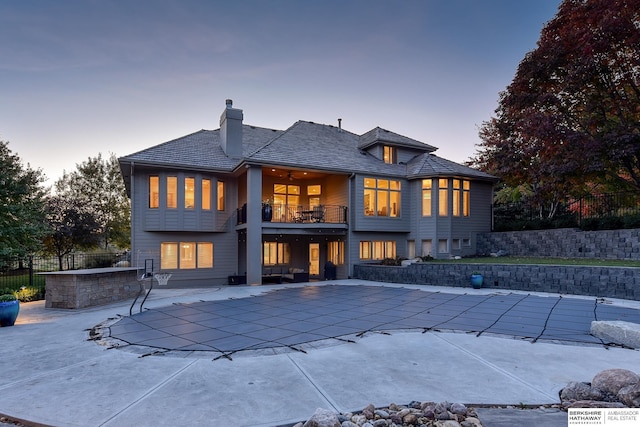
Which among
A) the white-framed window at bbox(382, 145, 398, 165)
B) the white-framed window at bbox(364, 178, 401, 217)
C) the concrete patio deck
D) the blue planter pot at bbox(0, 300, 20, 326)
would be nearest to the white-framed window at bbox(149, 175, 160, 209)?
the concrete patio deck

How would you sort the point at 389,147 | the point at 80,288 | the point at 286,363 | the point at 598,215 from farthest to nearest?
the point at 389,147 → the point at 598,215 → the point at 80,288 → the point at 286,363

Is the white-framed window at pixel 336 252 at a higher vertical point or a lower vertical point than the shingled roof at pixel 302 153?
lower

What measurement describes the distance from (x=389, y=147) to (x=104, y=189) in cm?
3179

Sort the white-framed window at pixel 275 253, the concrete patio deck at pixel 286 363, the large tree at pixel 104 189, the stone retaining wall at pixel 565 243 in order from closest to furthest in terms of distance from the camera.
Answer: the concrete patio deck at pixel 286 363
the stone retaining wall at pixel 565 243
the white-framed window at pixel 275 253
the large tree at pixel 104 189

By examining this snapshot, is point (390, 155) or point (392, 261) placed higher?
point (390, 155)

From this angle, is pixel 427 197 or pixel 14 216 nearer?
pixel 14 216

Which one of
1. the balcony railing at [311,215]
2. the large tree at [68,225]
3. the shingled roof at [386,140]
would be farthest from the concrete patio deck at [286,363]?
the large tree at [68,225]

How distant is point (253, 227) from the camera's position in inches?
613

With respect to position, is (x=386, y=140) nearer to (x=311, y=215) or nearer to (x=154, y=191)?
(x=311, y=215)

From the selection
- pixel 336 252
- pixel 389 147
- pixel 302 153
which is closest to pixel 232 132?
pixel 302 153

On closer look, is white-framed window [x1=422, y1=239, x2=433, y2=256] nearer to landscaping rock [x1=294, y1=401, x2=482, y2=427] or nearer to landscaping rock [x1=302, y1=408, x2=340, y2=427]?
landscaping rock [x1=294, y1=401, x2=482, y2=427]

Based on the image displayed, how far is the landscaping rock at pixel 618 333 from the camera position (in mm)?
5805

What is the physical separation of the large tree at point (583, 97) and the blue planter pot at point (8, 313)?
1963 cm

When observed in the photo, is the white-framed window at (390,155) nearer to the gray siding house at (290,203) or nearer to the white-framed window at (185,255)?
the gray siding house at (290,203)
